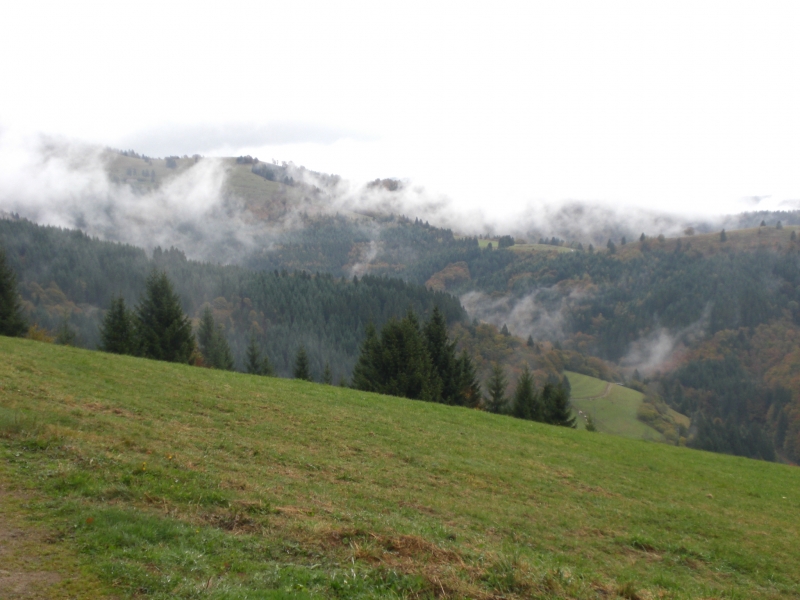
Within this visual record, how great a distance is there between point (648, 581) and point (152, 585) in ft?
33.7

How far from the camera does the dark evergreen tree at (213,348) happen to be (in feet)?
248

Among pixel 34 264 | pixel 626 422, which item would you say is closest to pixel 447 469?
pixel 626 422

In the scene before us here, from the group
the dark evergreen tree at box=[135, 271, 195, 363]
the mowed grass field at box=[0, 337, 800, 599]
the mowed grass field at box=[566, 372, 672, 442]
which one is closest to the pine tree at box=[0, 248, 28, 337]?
the dark evergreen tree at box=[135, 271, 195, 363]

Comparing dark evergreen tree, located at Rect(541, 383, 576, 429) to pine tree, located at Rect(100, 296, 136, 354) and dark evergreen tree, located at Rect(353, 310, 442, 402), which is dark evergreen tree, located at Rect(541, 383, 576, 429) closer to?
dark evergreen tree, located at Rect(353, 310, 442, 402)

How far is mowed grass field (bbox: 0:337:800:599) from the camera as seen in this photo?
8.33m

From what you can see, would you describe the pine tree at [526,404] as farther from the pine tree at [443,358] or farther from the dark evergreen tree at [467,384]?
the pine tree at [443,358]

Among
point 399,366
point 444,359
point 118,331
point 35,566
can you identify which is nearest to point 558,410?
point 444,359

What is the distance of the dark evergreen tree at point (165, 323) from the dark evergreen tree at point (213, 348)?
2218 cm

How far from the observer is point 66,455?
1180cm

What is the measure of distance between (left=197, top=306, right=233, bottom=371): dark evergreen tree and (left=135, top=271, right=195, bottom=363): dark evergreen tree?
22182 millimetres

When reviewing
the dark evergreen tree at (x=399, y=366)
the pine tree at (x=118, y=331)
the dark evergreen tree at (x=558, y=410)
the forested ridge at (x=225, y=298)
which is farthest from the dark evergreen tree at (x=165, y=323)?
the forested ridge at (x=225, y=298)

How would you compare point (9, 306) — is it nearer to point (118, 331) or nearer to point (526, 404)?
point (118, 331)

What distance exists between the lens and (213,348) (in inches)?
3137

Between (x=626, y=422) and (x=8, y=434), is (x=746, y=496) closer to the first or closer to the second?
(x=8, y=434)
